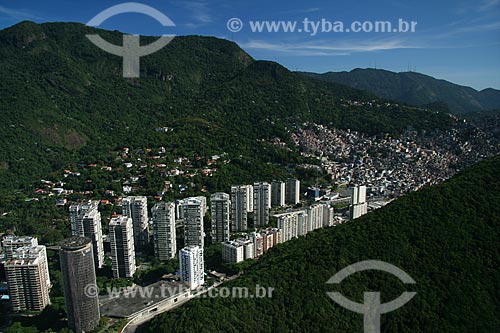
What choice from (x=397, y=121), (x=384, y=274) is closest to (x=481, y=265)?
(x=384, y=274)

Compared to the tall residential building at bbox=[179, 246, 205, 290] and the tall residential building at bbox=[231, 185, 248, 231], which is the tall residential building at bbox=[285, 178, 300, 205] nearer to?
the tall residential building at bbox=[231, 185, 248, 231]

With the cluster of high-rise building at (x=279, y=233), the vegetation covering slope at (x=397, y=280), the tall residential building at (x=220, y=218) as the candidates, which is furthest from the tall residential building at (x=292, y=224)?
the vegetation covering slope at (x=397, y=280)

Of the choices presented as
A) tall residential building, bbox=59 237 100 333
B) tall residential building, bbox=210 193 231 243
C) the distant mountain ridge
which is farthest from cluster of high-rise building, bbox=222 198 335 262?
the distant mountain ridge

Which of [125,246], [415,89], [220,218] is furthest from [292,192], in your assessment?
[415,89]

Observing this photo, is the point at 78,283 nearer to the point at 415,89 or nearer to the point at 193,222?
the point at 193,222

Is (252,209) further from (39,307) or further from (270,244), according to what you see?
(39,307)

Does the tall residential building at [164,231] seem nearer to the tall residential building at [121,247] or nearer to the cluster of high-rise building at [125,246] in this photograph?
the cluster of high-rise building at [125,246]
